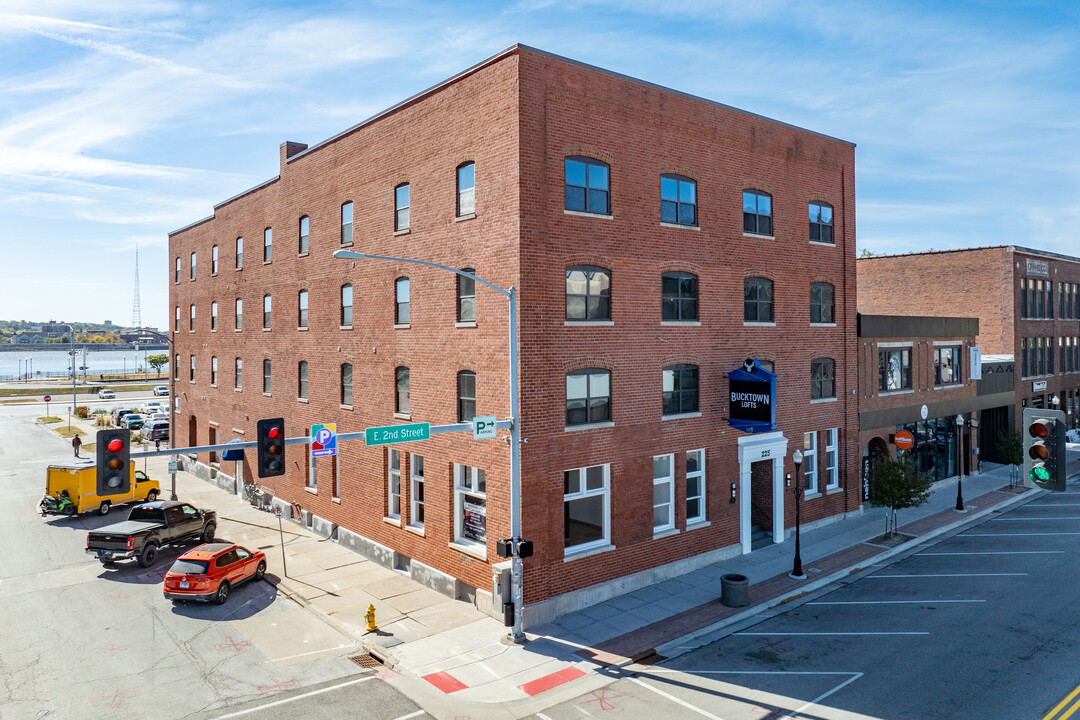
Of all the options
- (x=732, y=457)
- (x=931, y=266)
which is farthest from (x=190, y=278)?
(x=931, y=266)

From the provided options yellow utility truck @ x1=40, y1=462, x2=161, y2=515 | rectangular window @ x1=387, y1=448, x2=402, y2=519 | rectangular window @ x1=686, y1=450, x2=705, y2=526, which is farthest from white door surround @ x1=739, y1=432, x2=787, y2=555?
yellow utility truck @ x1=40, y1=462, x2=161, y2=515

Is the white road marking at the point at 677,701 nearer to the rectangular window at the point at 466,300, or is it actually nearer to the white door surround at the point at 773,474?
the white door surround at the point at 773,474

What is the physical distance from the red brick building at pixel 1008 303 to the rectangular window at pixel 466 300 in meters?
32.9

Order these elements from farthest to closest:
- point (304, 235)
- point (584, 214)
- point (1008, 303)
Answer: point (1008, 303) → point (304, 235) → point (584, 214)

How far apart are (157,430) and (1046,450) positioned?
187ft

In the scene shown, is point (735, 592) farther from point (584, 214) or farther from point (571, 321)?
point (584, 214)

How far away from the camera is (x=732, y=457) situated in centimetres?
2386

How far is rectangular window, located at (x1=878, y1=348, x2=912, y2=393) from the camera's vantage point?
103ft

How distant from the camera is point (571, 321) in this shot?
19500 mm

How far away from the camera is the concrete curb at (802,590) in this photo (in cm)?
1684

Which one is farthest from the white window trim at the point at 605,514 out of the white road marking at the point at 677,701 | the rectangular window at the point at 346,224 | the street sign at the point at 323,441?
the rectangular window at the point at 346,224

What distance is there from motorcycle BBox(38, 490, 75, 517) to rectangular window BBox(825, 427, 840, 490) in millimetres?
33222

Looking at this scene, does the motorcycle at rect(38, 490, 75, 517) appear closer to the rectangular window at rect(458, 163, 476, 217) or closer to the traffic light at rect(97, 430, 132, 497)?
the traffic light at rect(97, 430, 132, 497)

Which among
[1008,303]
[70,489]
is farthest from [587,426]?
[1008,303]
